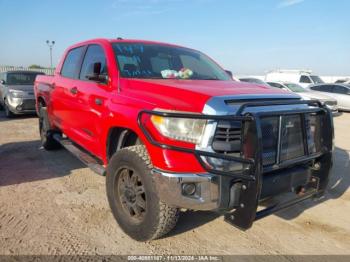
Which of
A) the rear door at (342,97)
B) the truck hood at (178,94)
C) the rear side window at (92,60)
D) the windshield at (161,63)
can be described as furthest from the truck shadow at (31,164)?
the rear door at (342,97)

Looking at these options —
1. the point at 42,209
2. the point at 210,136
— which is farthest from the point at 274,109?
the point at 42,209

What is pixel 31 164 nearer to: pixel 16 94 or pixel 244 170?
→ pixel 244 170

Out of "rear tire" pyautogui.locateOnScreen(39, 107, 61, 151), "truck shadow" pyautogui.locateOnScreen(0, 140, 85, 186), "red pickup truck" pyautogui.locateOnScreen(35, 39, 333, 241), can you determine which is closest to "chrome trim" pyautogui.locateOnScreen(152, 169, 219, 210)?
"red pickup truck" pyautogui.locateOnScreen(35, 39, 333, 241)

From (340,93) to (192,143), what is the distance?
1572 cm

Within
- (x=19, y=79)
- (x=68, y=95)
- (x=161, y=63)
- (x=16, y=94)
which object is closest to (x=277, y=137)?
(x=161, y=63)

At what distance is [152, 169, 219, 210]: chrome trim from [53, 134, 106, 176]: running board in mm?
1265

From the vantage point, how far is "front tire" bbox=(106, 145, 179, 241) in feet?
9.09

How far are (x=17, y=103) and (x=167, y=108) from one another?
937 cm

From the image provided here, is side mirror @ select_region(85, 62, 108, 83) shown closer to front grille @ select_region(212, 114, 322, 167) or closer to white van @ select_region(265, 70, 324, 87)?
front grille @ select_region(212, 114, 322, 167)

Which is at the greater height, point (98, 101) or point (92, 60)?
point (92, 60)

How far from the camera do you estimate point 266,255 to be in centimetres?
292

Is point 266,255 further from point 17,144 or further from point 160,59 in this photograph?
point 17,144

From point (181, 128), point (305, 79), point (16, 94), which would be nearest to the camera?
point (181, 128)

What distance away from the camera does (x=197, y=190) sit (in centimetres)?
257
